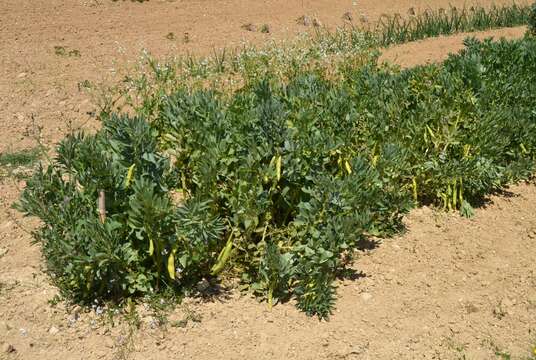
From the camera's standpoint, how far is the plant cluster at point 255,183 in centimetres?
350

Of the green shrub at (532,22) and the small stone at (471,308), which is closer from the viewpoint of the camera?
the small stone at (471,308)

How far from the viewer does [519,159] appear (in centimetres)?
518

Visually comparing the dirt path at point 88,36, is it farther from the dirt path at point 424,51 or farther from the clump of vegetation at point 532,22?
the clump of vegetation at point 532,22

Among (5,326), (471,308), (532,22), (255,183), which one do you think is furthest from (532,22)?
(5,326)

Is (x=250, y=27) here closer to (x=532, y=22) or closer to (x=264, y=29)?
(x=264, y=29)

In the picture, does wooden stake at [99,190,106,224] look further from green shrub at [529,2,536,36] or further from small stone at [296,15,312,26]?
green shrub at [529,2,536,36]

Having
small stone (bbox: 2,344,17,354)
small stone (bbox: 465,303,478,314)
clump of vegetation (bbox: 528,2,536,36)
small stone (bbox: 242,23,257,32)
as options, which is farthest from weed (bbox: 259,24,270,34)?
small stone (bbox: 2,344,17,354)

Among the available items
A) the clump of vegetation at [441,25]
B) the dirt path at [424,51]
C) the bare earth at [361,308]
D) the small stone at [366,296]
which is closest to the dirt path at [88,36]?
the bare earth at [361,308]

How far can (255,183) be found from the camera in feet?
12.3

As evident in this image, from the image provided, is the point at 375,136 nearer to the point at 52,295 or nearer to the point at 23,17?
the point at 52,295

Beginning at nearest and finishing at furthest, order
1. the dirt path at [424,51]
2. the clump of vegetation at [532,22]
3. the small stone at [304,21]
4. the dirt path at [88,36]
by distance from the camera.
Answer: the dirt path at [88,36]
the dirt path at [424,51]
the clump of vegetation at [532,22]
the small stone at [304,21]

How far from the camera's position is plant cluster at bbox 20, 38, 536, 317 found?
3.50 meters

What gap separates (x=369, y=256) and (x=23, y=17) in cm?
607

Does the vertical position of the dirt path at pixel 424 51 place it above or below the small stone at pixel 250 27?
below
